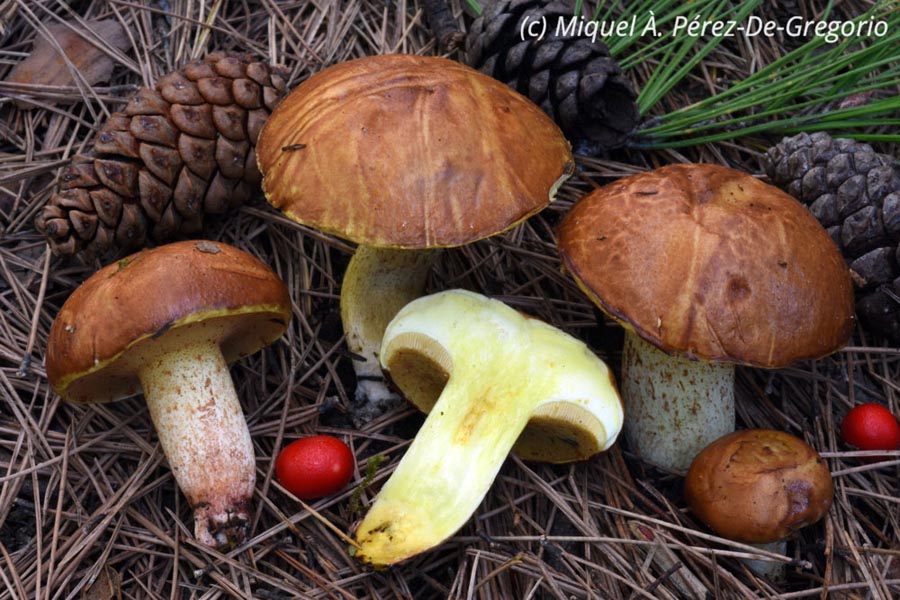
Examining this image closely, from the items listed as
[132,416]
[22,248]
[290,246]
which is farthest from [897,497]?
[22,248]

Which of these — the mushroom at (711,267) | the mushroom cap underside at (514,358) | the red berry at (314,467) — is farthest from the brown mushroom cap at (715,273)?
the red berry at (314,467)

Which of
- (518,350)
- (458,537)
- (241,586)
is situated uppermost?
(518,350)

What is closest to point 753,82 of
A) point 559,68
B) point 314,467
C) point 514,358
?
point 559,68

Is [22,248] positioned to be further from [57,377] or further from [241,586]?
[241,586]

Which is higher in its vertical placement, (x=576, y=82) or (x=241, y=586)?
(x=576, y=82)

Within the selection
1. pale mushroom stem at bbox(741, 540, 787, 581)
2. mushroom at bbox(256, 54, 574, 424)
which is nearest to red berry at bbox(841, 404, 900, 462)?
pale mushroom stem at bbox(741, 540, 787, 581)
